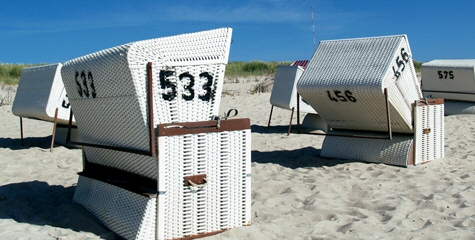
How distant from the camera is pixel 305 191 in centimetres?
544

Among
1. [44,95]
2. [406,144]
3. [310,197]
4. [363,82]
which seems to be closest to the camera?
[310,197]

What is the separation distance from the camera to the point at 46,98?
8.50 meters

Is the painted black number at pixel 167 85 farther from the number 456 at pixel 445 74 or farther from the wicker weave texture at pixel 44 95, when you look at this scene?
the number 456 at pixel 445 74

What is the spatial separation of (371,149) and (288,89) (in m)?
4.01

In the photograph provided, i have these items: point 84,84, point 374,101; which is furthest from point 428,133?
point 84,84

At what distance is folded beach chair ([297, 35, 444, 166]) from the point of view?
6.32 m

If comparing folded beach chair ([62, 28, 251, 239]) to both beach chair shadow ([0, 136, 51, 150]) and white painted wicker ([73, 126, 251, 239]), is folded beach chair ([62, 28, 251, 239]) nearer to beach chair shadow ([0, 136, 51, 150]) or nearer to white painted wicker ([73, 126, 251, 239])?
white painted wicker ([73, 126, 251, 239])

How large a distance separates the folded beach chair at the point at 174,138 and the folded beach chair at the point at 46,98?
4362 mm

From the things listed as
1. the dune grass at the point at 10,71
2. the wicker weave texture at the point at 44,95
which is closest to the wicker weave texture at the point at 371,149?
the wicker weave texture at the point at 44,95

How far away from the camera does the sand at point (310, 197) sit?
4.16 meters

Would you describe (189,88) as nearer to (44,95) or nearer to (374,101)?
(374,101)

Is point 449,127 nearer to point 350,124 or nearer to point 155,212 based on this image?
point 350,124

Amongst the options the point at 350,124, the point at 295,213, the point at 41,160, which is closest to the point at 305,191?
the point at 295,213

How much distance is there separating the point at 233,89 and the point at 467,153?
45.9 ft
